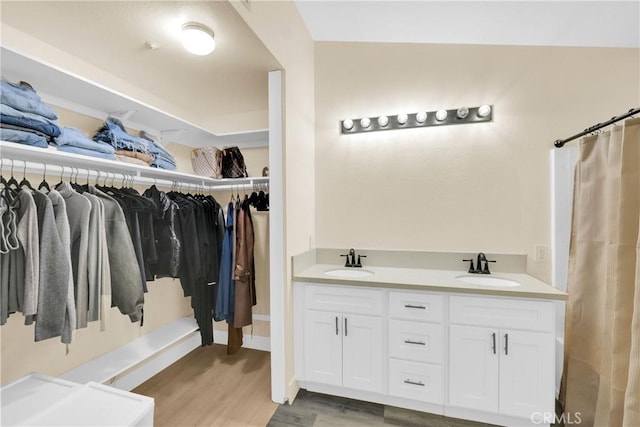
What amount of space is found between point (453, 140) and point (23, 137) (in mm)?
2612

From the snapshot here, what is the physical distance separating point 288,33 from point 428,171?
150 centimetres

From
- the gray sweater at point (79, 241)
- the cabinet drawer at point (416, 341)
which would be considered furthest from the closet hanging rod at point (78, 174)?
the cabinet drawer at point (416, 341)

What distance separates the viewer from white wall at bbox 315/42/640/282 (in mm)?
2043

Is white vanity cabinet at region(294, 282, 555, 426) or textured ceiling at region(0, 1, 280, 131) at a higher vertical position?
textured ceiling at region(0, 1, 280, 131)

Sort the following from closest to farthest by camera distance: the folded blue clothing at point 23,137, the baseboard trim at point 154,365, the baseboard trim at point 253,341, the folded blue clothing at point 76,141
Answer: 1. the folded blue clothing at point 23,137
2. the folded blue clothing at point 76,141
3. the baseboard trim at point 154,365
4. the baseboard trim at point 253,341

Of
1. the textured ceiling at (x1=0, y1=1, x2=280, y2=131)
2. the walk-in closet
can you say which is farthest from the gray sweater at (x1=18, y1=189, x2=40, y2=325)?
the textured ceiling at (x1=0, y1=1, x2=280, y2=131)

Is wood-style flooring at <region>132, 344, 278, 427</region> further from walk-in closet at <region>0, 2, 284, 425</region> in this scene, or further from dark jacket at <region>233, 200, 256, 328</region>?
dark jacket at <region>233, 200, 256, 328</region>

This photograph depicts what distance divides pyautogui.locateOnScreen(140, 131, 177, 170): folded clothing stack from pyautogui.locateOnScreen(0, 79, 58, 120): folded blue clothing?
0.63 meters

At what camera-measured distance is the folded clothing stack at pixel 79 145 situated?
1.40 metres

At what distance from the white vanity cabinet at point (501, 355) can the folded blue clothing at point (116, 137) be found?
2.30 metres

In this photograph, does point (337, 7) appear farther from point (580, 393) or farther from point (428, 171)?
point (580, 393)

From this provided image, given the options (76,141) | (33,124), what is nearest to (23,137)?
(33,124)

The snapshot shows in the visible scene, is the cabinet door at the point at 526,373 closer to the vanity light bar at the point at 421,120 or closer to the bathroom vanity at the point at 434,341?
the bathroom vanity at the point at 434,341

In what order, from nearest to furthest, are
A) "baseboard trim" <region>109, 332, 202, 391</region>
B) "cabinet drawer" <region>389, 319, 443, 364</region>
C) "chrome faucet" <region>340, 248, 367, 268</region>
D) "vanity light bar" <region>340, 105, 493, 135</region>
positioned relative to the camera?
"cabinet drawer" <region>389, 319, 443, 364</region>
"baseboard trim" <region>109, 332, 202, 391</region>
"vanity light bar" <region>340, 105, 493, 135</region>
"chrome faucet" <region>340, 248, 367, 268</region>
